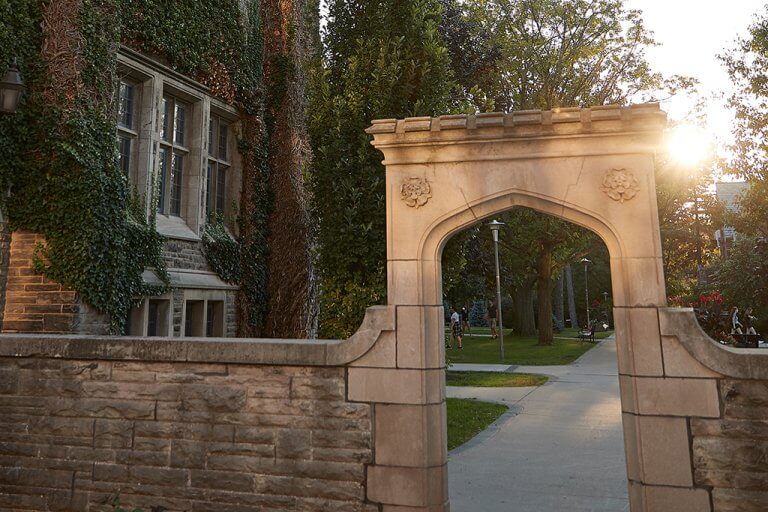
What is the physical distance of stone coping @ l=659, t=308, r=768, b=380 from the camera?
3.83 m

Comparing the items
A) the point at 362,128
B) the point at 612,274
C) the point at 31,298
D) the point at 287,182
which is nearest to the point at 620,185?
the point at 612,274

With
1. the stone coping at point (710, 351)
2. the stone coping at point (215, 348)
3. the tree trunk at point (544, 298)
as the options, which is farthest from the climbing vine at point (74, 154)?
the tree trunk at point (544, 298)

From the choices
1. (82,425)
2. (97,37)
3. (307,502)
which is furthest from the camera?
(97,37)

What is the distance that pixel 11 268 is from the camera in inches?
311

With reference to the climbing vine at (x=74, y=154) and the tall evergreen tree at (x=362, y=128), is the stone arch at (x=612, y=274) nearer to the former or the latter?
the tall evergreen tree at (x=362, y=128)

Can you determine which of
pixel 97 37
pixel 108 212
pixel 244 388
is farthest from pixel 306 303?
pixel 244 388

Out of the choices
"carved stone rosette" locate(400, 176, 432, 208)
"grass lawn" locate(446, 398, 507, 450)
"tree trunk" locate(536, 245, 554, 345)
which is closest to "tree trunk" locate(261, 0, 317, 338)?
"grass lawn" locate(446, 398, 507, 450)

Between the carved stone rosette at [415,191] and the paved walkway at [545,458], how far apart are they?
289 centimetres

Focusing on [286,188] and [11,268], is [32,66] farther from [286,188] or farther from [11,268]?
[286,188]

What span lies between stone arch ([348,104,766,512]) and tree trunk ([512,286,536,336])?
24700 mm

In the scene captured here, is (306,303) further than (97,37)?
Yes

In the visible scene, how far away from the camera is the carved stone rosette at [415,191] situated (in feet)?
15.0

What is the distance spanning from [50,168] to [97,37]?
2297 millimetres

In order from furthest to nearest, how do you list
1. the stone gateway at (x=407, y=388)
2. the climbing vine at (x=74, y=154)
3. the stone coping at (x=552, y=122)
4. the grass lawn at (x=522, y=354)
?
the grass lawn at (x=522, y=354), the climbing vine at (x=74, y=154), the stone coping at (x=552, y=122), the stone gateway at (x=407, y=388)
